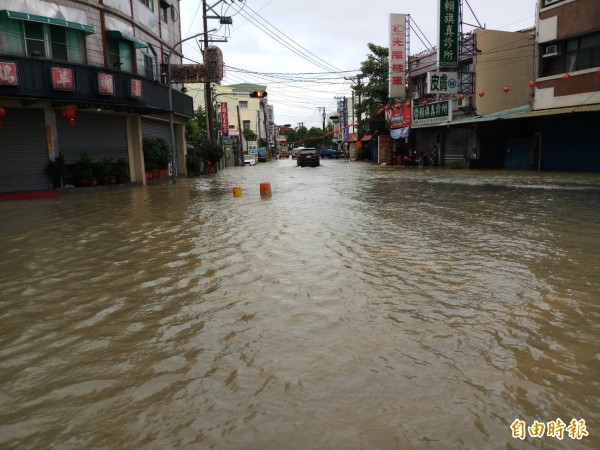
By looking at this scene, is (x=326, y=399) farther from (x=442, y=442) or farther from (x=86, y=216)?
(x=86, y=216)

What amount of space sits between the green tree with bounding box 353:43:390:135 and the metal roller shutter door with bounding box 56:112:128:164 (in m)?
27.1

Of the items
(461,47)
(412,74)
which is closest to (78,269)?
(461,47)

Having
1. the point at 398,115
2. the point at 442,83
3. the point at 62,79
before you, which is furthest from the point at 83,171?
the point at 398,115

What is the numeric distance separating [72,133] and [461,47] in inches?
916

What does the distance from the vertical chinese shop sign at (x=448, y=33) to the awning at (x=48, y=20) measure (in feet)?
62.1

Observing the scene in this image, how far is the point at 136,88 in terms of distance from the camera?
21.6 metres

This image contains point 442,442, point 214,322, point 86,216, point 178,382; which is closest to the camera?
point 442,442

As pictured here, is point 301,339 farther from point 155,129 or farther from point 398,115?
point 398,115

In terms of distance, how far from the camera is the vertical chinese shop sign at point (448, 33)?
90.4ft

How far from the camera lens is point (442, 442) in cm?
268

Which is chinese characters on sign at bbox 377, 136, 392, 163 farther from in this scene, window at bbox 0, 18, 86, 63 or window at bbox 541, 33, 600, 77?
window at bbox 0, 18, 86, 63

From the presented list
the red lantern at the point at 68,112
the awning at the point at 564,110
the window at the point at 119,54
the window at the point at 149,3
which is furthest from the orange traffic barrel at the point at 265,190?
the window at the point at 149,3

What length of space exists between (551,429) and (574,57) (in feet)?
81.3

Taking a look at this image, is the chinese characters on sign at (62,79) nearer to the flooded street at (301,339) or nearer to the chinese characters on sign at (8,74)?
the chinese characters on sign at (8,74)
